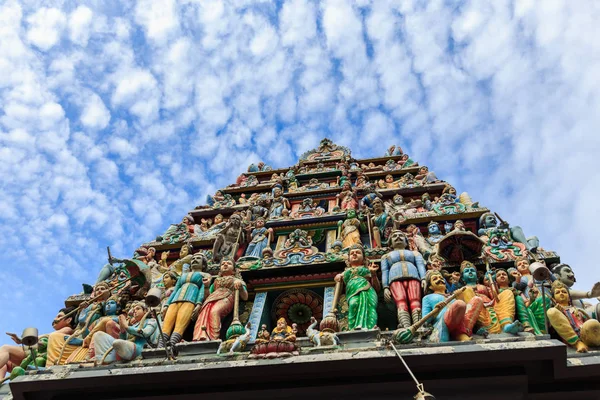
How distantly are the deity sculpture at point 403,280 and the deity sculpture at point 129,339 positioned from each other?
13.1 feet

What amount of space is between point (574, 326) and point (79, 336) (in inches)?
317

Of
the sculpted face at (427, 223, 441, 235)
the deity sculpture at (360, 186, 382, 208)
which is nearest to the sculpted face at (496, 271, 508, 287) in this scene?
the sculpted face at (427, 223, 441, 235)

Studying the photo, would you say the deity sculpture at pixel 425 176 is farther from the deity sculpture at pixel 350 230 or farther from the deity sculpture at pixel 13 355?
Result: the deity sculpture at pixel 13 355

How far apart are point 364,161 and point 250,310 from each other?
43.7 feet

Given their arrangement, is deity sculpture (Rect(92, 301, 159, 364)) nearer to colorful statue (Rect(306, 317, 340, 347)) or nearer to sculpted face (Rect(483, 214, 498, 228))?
colorful statue (Rect(306, 317, 340, 347))

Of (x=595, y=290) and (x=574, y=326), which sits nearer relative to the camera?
(x=574, y=326)

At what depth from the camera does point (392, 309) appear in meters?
9.73

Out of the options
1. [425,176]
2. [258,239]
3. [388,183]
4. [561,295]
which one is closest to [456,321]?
[561,295]

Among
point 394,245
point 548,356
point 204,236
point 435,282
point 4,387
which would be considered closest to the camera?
point 548,356

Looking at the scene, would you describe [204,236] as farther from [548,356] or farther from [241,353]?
[548,356]

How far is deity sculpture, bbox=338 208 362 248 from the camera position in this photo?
41.2 ft

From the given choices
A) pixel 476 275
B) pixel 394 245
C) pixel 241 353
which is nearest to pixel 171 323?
pixel 241 353

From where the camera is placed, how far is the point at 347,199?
51.8 ft

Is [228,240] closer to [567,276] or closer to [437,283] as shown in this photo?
[437,283]
